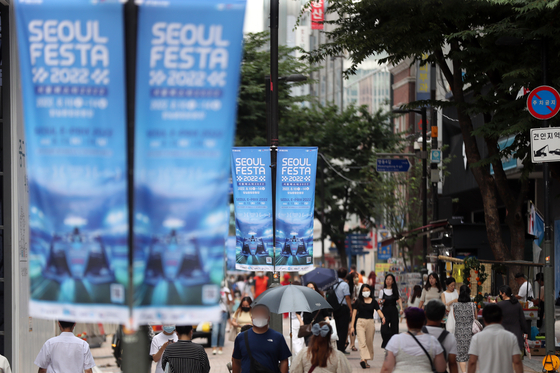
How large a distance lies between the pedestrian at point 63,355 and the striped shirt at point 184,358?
847mm

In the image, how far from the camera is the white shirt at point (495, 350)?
7867 millimetres

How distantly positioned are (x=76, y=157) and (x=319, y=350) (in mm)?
4638

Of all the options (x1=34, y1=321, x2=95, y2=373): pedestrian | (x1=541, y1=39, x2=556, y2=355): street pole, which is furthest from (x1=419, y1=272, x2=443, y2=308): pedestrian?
(x1=34, y1=321, x2=95, y2=373): pedestrian

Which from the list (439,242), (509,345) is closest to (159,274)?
(509,345)

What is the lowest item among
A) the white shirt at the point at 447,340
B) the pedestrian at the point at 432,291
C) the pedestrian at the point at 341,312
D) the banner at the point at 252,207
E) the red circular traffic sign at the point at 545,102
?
the pedestrian at the point at 341,312

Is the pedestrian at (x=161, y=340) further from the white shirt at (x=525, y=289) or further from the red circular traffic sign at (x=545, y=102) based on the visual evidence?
the white shirt at (x=525, y=289)

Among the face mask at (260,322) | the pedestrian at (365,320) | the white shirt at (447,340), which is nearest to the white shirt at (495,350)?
the white shirt at (447,340)

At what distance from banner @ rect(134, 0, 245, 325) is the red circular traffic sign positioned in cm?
1018

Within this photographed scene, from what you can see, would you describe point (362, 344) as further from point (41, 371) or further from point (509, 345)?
point (41, 371)

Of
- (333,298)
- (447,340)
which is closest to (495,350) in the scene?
(447,340)

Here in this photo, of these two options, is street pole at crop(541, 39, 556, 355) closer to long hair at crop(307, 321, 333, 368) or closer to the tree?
the tree

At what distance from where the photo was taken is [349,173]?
36781 mm

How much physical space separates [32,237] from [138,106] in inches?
33.6

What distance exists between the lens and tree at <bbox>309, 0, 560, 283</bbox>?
14961 mm
